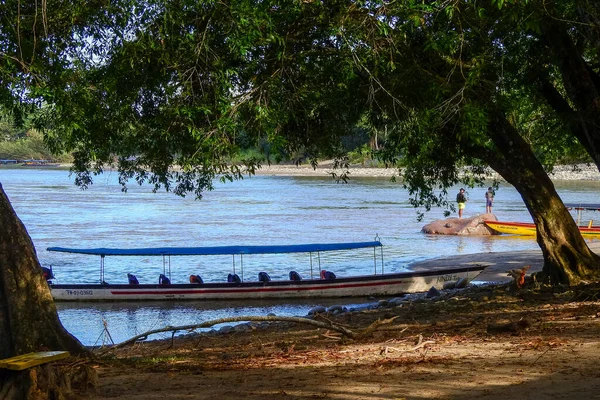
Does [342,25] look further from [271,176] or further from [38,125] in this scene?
[271,176]

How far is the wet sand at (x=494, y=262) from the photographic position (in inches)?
946

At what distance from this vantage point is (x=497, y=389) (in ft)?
22.8

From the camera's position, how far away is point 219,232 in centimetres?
3994

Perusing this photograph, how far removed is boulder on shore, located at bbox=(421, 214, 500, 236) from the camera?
121ft

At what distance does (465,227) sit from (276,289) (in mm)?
16827

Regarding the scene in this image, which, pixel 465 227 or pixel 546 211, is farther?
pixel 465 227

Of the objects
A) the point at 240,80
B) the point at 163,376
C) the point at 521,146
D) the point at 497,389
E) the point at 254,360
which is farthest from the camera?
the point at 521,146

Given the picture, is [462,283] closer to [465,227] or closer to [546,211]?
[546,211]

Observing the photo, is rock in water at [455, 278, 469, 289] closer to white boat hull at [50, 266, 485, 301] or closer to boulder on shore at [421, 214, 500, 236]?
white boat hull at [50, 266, 485, 301]

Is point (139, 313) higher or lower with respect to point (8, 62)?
lower

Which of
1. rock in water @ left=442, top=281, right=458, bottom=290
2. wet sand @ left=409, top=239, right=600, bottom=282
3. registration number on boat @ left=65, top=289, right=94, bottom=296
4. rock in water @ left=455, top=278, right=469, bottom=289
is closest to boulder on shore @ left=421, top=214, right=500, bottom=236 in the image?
wet sand @ left=409, top=239, right=600, bottom=282

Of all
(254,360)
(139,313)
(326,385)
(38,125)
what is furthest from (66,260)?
(326,385)

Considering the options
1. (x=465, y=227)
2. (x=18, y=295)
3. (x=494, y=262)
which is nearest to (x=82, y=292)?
(x=494, y=262)

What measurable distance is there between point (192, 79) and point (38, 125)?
2.92m
